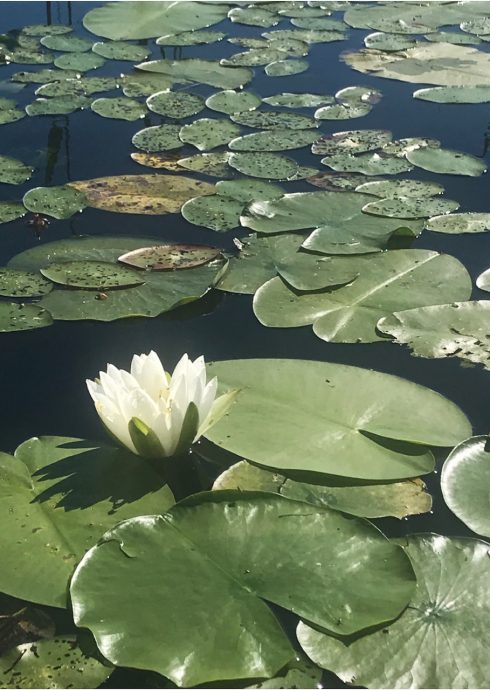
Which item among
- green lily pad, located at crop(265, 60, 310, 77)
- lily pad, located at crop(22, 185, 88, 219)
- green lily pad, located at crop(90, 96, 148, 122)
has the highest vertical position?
green lily pad, located at crop(265, 60, 310, 77)

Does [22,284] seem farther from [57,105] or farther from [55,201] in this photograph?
[57,105]

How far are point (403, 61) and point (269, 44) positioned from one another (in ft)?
2.89

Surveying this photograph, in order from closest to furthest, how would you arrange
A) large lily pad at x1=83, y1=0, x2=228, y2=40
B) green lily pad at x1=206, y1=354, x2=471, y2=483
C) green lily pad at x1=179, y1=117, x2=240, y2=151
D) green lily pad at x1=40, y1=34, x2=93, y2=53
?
green lily pad at x1=206, y1=354, x2=471, y2=483, green lily pad at x1=179, y1=117, x2=240, y2=151, green lily pad at x1=40, y1=34, x2=93, y2=53, large lily pad at x1=83, y1=0, x2=228, y2=40

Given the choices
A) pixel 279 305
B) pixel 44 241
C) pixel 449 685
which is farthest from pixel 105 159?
pixel 449 685

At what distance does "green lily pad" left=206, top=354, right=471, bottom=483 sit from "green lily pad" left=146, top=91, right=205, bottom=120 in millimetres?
2349

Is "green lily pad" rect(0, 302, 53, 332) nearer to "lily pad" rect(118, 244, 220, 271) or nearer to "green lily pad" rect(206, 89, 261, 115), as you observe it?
"lily pad" rect(118, 244, 220, 271)

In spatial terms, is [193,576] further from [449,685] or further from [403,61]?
[403,61]

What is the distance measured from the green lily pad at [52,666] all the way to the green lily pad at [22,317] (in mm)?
1239

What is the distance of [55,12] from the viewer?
19.5ft

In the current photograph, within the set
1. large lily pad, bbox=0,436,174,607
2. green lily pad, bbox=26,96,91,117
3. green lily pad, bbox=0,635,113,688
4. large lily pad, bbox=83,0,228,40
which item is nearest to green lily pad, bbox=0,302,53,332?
large lily pad, bbox=0,436,174,607

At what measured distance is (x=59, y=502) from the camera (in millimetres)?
1945

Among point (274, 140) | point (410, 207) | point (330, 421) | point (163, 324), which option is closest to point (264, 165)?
point (274, 140)

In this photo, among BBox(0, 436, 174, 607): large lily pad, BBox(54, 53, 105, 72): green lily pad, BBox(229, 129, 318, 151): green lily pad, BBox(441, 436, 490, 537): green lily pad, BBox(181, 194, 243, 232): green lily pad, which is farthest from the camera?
BBox(54, 53, 105, 72): green lily pad

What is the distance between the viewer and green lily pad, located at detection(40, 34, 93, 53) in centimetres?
531
